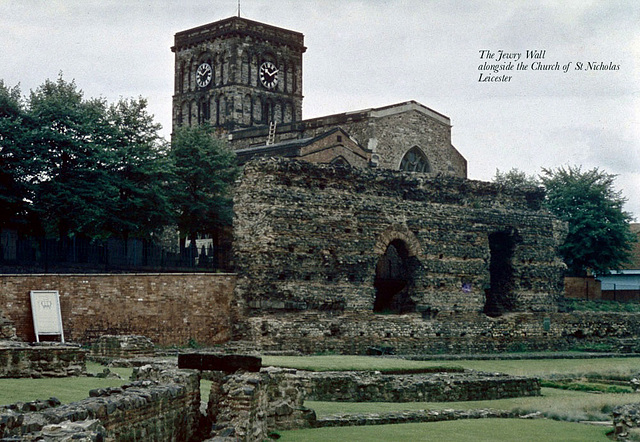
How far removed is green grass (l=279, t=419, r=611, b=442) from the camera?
1120 centimetres

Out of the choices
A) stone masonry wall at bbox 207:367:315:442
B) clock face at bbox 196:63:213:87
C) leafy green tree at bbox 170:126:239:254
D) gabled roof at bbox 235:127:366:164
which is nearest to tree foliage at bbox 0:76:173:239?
leafy green tree at bbox 170:126:239:254

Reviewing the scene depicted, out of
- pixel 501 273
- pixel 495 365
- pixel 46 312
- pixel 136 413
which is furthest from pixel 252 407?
pixel 501 273

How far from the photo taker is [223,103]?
57.2 metres

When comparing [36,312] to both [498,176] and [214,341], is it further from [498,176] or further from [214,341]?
[498,176]

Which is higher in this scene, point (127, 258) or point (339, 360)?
point (127, 258)

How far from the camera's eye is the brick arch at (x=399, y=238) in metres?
26.6

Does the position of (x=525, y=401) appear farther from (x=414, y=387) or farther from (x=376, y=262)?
(x=376, y=262)

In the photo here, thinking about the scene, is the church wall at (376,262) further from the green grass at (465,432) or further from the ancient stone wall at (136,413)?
the ancient stone wall at (136,413)

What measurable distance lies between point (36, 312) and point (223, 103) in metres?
38.8

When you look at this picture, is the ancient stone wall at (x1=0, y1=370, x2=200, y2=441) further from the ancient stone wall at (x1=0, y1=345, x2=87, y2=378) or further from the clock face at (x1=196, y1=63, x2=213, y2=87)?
the clock face at (x1=196, y1=63, x2=213, y2=87)

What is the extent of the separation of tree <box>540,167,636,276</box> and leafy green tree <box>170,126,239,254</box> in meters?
17.7

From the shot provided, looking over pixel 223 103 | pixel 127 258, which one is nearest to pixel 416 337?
pixel 127 258

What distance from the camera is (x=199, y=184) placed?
32219mm

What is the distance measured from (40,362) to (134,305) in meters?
7.43
